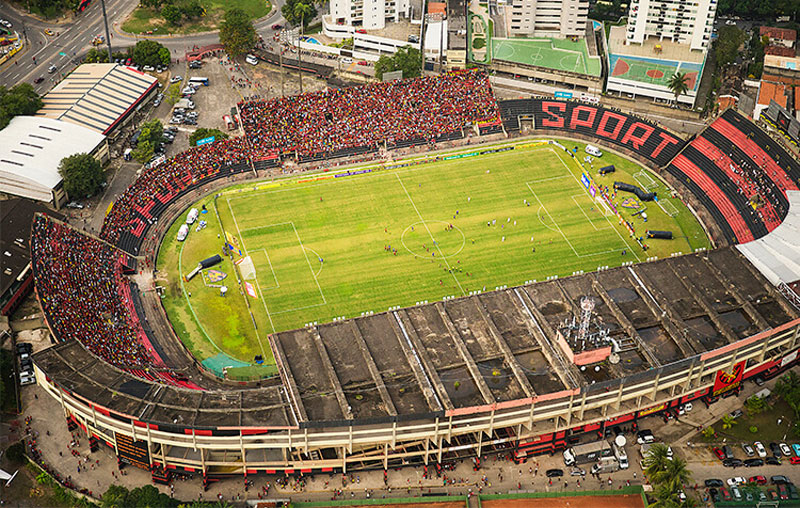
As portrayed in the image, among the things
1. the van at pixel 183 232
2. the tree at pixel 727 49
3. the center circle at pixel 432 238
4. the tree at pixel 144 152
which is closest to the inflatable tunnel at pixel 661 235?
the center circle at pixel 432 238

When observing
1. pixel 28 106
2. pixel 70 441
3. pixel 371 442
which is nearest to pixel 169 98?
pixel 28 106

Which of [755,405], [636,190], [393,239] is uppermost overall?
[636,190]

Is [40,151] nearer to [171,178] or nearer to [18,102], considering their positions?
[18,102]

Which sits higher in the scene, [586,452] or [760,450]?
[760,450]

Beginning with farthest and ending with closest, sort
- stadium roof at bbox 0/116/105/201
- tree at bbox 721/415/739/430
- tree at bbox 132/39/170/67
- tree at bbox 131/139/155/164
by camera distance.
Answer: tree at bbox 132/39/170/67 → tree at bbox 131/139/155/164 → stadium roof at bbox 0/116/105/201 → tree at bbox 721/415/739/430

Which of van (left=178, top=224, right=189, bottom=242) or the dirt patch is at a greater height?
van (left=178, top=224, right=189, bottom=242)

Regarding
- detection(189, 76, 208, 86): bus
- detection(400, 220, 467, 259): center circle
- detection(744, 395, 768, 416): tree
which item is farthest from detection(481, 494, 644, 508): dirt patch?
detection(189, 76, 208, 86): bus

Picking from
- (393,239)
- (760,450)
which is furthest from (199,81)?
(760,450)

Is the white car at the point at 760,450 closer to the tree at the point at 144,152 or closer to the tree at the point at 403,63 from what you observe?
the tree at the point at 403,63

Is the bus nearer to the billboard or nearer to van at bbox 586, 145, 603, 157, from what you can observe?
van at bbox 586, 145, 603, 157
